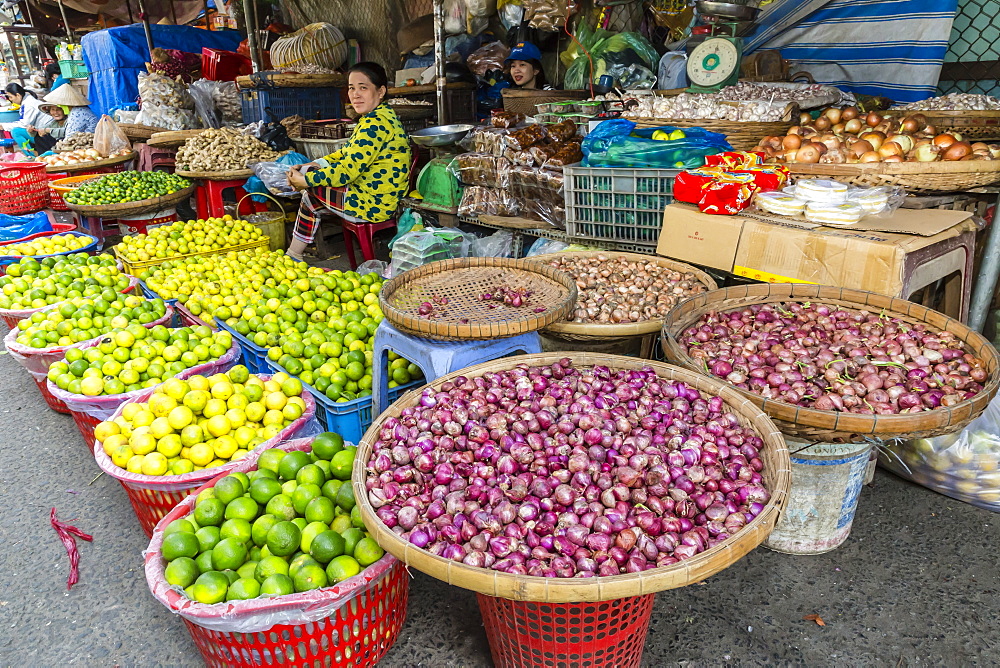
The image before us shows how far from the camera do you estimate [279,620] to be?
1582mm

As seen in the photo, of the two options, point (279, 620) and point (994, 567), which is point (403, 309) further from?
point (994, 567)

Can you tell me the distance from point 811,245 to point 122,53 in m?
12.1

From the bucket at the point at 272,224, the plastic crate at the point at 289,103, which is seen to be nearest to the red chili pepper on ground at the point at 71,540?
the bucket at the point at 272,224

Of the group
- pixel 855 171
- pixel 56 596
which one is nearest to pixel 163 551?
pixel 56 596

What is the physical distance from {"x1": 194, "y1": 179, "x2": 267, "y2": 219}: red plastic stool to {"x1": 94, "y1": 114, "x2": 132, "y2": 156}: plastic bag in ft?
8.35

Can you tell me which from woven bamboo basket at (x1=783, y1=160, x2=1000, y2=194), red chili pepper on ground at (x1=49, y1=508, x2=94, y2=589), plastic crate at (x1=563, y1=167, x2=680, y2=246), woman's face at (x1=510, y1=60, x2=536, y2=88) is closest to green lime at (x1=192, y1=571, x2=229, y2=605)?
red chili pepper on ground at (x1=49, y1=508, x2=94, y2=589)

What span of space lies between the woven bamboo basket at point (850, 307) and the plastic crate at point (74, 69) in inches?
609

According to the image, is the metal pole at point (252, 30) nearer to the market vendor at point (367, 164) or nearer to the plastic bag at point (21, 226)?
the plastic bag at point (21, 226)

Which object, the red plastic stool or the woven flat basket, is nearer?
the woven flat basket

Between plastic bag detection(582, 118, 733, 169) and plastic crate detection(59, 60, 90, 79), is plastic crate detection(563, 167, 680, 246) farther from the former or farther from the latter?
plastic crate detection(59, 60, 90, 79)

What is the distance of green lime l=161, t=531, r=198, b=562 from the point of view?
172 cm

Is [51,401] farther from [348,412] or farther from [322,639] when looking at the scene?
[322,639]

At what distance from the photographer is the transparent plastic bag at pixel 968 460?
7.80 feet

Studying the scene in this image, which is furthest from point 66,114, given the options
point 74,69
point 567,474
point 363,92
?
point 567,474
